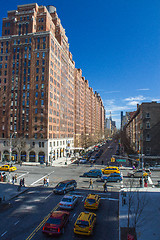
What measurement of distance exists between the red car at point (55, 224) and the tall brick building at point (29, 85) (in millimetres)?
42957

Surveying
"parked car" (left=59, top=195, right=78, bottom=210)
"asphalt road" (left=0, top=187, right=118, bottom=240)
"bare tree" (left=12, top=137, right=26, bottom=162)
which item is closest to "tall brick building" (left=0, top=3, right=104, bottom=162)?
"bare tree" (left=12, top=137, right=26, bottom=162)

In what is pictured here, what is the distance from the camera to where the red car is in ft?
48.7

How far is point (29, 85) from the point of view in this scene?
63.1 m

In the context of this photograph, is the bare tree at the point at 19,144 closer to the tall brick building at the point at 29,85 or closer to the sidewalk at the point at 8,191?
the tall brick building at the point at 29,85

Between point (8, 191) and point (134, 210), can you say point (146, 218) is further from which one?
point (8, 191)

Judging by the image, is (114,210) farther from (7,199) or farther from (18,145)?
(18,145)

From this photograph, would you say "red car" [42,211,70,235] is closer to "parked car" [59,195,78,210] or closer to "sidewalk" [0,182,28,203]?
"parked car" [59,195,78,210]

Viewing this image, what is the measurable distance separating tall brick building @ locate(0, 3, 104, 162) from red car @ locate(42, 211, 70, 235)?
43.0 meters

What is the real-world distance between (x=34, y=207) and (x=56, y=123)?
161 ft

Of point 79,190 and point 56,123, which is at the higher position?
point 56,123

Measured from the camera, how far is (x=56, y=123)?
69.9 metres

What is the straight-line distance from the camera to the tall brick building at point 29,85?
60969 millimetres

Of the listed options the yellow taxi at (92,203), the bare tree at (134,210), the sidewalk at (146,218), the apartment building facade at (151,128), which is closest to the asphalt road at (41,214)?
the yellow taxi at (92,203)

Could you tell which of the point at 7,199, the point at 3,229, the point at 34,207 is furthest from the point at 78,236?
the point at 7,199
